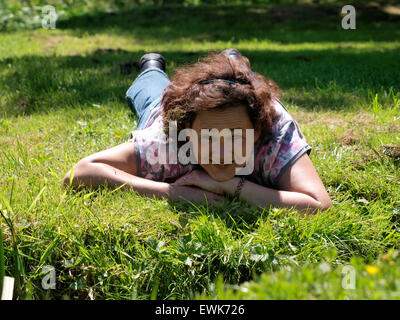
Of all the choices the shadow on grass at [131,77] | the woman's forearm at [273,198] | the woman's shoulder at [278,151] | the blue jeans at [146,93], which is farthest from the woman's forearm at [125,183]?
the shadow on grass at [131,77]

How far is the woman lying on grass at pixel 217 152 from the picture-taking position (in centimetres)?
252

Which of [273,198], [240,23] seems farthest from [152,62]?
[240,23]

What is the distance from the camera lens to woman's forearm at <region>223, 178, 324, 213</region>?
2502 millimetres

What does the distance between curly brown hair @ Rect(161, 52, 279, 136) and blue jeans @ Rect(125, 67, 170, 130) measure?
0.74 m

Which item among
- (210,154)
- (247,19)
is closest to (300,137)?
(210,154)

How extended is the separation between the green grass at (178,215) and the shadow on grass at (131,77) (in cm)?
2

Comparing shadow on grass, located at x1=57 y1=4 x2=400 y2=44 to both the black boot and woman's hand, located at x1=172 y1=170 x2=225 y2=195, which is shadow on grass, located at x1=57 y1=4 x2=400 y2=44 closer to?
the black boot

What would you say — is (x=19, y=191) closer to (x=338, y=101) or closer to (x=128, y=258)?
(x=128, y=258)

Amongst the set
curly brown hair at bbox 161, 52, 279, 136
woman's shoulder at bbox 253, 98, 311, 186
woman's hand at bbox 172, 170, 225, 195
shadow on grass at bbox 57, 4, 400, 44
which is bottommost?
woman's hand at bbox 172, 170, 225, 195

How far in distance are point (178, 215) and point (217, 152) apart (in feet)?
1.37

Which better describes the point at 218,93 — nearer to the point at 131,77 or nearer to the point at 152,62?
the point at 152,62

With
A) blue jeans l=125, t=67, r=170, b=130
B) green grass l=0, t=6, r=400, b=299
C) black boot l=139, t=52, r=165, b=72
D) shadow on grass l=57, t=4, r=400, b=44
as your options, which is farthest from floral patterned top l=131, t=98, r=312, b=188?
shadow on grass l=57, t=4, r=400, b=44

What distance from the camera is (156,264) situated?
7.04 feet

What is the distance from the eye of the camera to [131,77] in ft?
17.9
